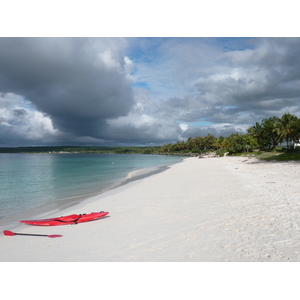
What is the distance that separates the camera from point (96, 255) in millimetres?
5676

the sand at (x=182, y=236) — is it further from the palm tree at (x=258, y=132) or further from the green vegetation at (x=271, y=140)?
the palm tree at (x=258, y=132)

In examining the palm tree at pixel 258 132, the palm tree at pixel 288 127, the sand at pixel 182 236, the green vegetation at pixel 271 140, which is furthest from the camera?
the palm tree at pixel 258 132

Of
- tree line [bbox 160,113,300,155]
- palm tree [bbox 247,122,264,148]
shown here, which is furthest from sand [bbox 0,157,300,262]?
palm tree [bbox 247,122,264,148]

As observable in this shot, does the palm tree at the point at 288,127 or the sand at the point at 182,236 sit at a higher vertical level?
the palm tree at the point at 288,127

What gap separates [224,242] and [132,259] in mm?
2514

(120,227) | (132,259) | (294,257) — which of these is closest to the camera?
(294,257)

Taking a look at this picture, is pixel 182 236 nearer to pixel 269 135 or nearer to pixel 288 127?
pixel 288 127

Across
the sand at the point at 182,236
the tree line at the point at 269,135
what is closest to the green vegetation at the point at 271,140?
the tree line at the point at 269,135

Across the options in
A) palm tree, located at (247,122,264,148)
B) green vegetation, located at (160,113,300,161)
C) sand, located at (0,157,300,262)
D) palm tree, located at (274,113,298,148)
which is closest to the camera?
sand, located at (0,157,300,262)

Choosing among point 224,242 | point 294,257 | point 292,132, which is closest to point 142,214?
point 224,242

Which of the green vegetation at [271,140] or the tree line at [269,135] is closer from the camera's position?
the green vegetation at [271,140]

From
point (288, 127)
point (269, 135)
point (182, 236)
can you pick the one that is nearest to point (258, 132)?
point (269, 135)

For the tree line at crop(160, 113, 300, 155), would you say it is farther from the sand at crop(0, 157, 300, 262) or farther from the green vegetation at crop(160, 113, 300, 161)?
the sand at crop(0, 157, 300, 262)
